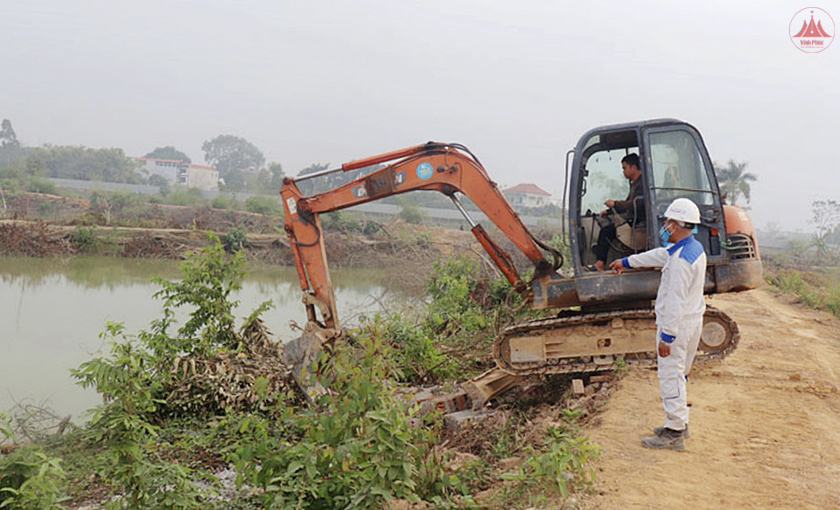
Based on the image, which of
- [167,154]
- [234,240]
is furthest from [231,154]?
[234,240]

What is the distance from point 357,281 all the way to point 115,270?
22.6 feet

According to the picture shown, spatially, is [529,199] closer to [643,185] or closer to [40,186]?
[40,186]

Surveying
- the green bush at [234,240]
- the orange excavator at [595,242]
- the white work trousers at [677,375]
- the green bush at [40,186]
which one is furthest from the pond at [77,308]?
the green bush at [40,186]

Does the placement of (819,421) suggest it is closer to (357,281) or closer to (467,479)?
(467,479)

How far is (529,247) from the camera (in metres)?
7.82

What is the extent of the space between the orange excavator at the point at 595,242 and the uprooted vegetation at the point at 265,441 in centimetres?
62

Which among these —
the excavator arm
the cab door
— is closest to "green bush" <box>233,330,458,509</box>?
the excavator arm

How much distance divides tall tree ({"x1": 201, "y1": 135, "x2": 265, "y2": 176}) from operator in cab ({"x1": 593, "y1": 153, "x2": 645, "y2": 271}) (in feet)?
322

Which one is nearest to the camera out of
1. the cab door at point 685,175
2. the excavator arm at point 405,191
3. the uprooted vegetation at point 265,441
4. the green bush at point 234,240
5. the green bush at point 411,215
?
the uprooted vegetation at point 265,441

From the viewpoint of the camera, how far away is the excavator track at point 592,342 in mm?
7348

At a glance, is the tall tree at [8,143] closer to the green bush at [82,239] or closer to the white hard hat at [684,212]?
the green bush at [82,239]

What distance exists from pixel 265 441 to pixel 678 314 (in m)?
3.04

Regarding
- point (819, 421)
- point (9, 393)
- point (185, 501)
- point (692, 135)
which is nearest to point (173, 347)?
point (9, 393)

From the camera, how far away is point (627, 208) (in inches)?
294
